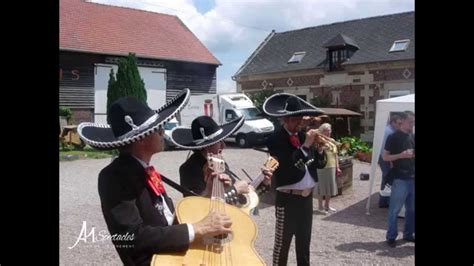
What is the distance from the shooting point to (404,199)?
167 inches

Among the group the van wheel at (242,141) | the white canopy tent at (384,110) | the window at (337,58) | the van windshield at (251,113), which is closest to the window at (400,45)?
the window at (337,58)

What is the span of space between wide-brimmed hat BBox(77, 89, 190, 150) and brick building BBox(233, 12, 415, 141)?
35.9ft

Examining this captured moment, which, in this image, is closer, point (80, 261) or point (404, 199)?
point (80, 261)

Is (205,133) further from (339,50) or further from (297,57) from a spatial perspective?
(297,57)

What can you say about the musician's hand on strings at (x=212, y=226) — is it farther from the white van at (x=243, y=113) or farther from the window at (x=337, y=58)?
the window at (x=337, y=58)

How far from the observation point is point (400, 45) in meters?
11.7

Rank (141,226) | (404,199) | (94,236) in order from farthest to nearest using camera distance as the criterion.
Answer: (404,199) → (94,236) → (141,226)

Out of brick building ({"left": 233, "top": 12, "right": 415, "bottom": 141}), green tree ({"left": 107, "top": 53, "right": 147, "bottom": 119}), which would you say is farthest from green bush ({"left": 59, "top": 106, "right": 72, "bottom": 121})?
brick building ({"left": 233, "top": 12, "right": 415, "bottom": 141})

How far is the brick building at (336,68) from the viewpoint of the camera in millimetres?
12820

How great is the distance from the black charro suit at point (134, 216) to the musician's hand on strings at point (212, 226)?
5 cm
